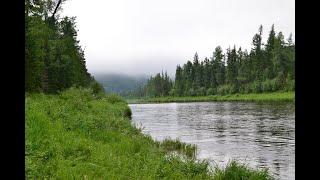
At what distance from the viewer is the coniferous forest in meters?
117

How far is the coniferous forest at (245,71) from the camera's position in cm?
11656

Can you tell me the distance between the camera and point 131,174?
11.4m

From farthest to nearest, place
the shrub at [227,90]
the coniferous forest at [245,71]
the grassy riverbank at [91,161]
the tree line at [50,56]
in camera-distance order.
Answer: the shrub at [227,90] < the coniferous forest at [245,71] < the tree line at [50,56] < the grassy riverbank at [91,161]

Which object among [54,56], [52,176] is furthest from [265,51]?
[52,176]

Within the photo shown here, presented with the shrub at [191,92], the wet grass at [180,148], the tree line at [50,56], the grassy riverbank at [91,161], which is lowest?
the wet grass at [180,148]

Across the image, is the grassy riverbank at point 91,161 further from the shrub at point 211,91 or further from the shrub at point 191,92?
the shrub at point 191,92

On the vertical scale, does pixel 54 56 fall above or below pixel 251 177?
above

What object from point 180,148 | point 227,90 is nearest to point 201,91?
point 227,90

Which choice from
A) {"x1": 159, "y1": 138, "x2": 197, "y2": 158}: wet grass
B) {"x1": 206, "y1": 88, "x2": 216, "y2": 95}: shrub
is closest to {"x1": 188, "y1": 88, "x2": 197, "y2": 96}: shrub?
{"x1": 206, "y1": 88, "x2": 216, "y2": 95}: shrub

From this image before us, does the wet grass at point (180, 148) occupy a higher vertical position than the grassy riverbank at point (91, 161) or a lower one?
lower

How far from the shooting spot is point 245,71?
14475 centimetres

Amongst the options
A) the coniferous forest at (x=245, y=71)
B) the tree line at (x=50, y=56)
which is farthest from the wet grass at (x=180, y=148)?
the coniferous forest at (x=245, y=71)
